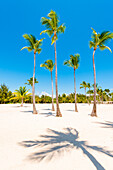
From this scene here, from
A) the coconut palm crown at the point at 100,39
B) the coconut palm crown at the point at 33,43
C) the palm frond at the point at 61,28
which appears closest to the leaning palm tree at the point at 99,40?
the coconut palm crown at the point at 100,39

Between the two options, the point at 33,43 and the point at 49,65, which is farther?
the point at 49,65

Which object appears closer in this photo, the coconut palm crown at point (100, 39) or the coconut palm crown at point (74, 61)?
the coconut palm crown at point (100, 39)

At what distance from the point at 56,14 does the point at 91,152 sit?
14.4 metres

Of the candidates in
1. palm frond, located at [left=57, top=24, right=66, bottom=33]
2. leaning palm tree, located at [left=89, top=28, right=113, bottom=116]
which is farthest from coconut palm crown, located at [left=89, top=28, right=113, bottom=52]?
palm frond, located at [left=57, top=24, right=66, bottom=33]

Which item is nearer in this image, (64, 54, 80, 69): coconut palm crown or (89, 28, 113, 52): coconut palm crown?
(89, 28, 113, 52): coconut palm crown

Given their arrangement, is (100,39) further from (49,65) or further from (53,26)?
(49,65)

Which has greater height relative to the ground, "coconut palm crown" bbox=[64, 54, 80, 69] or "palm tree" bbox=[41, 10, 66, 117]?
"palm tree" bbox=[41, 10, 66, 117]

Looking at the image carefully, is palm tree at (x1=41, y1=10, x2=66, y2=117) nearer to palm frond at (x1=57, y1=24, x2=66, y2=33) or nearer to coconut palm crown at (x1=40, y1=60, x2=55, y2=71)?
palm frond at (x1=57, y1=24, x2=66, y2=33)

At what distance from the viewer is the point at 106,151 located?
369 centimetres

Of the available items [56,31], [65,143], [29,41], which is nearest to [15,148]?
[65,143]

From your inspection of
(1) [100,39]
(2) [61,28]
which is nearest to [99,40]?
(1) [100,39]

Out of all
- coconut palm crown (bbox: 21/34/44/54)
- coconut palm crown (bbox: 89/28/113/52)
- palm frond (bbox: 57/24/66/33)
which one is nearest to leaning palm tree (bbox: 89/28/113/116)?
coconut palm crown (bbox: 89/28/113/52)

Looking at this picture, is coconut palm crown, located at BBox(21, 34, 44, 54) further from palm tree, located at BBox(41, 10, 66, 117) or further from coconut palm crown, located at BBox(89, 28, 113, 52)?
coconut palm crown, located at BBox(89, 28, 113, 52)

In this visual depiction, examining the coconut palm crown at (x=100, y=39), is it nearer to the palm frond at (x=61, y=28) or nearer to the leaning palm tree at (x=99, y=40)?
the leaning palm tree at (x=99, y=40)
